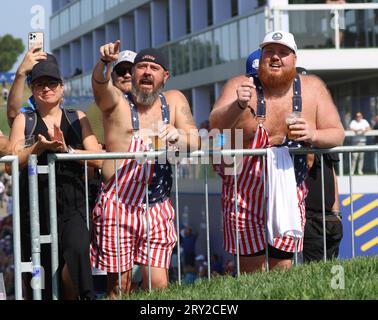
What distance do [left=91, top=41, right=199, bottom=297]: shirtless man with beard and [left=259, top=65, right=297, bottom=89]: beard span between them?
1.99ft

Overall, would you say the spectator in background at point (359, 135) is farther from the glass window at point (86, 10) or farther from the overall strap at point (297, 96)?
the glass window at point (86, 10)

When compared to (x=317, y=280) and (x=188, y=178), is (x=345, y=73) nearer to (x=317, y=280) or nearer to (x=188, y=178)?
(x=188, y=178)

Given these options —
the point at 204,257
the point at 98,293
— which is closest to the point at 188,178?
the point at 204,257

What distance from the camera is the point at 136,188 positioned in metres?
7.58

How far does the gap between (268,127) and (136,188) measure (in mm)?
1021

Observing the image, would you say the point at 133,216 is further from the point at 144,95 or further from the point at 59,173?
the point at 144,95

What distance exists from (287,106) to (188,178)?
1535 centimetres

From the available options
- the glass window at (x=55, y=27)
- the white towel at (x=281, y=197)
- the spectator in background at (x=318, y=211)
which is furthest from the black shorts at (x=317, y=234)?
the glass window at (x=55, y=27)

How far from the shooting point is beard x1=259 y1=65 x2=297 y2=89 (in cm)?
759

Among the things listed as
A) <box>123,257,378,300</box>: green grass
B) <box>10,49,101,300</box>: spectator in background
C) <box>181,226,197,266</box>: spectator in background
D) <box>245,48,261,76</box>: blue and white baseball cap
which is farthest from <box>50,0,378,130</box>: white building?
<box>123,257,378,300</box>: green grass

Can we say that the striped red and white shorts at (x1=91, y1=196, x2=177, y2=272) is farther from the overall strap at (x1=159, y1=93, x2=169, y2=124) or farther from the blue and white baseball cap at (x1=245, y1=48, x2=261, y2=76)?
the blue and white baseball cap at (x1=245, y1=48, x2=261, y2=76)

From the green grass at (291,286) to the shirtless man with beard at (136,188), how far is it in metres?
0.37

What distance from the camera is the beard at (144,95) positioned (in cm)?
761
